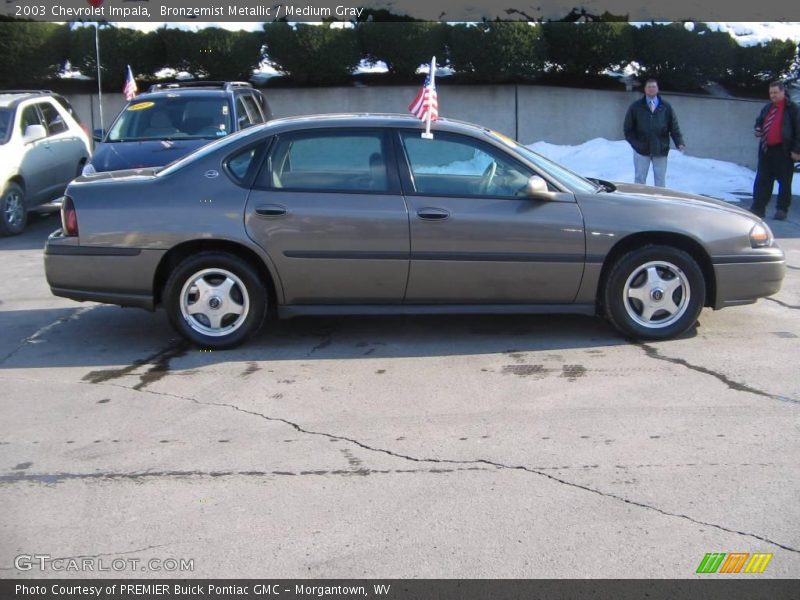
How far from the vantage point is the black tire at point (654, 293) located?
6.68m

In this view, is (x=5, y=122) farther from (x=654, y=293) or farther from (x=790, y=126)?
(x=790, y=126)

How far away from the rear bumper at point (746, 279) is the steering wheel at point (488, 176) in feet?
5.48

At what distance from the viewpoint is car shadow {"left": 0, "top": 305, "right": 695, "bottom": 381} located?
6.63 metres

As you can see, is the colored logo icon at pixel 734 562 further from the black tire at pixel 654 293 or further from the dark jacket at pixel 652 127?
the dark jacket at pixel 652 127

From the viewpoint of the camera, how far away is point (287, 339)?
279 inches

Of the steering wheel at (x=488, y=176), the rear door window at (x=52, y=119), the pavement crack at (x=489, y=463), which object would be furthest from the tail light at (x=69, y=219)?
the rear door window at (x=52, y=119)

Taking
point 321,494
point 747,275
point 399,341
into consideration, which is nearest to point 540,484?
point 321,494

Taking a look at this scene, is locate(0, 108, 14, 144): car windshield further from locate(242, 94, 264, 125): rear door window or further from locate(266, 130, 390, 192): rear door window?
locate(266, 130, 390, 192): rear door window

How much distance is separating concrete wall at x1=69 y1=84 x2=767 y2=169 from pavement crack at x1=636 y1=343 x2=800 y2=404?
35.2ft

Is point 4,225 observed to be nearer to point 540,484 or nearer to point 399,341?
point 399,341


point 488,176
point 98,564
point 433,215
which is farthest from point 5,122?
point 98,564

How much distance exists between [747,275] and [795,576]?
3.44 meters

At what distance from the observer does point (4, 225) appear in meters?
11.5

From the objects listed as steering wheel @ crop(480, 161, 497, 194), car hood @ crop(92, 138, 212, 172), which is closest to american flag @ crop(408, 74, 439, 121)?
steering wheel @ crop(480, 161, 497, 194)
